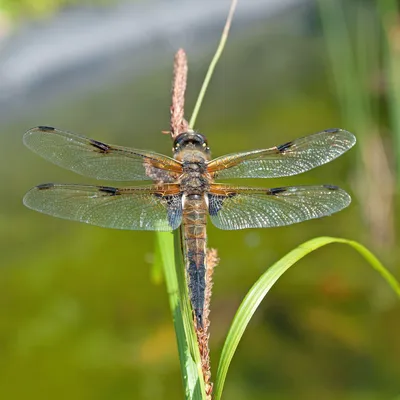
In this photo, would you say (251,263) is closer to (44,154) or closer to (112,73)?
(44,154)

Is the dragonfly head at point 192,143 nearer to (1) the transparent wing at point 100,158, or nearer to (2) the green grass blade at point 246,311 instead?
(1) the transparent wing at point 100,158

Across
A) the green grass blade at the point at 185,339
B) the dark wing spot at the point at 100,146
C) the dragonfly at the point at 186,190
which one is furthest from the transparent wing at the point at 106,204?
the green grass blade at the point at 185,339

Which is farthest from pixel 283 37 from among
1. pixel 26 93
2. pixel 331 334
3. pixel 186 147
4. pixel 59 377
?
pixel 186 147

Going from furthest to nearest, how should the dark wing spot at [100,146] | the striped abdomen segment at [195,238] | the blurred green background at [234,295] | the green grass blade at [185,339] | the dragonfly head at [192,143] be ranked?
the blurred green background at [234,295] < the dark wing spot at [100,146] < the dragonfly head at [192,143] < the striped abdomen segment at [195,238] < the green grass blade at [185,339]

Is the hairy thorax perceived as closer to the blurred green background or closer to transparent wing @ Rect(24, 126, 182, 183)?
transparent wing @ Rect(24, 126, 182, 183)

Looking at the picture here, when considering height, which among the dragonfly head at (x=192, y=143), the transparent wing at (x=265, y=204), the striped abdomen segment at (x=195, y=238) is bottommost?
the striped abdomen segment at (x=195, y=238)

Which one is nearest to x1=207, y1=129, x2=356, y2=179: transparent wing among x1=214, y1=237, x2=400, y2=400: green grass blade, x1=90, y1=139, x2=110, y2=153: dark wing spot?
x1=90, y1=139, x2=110, y2=153: dark wing spot

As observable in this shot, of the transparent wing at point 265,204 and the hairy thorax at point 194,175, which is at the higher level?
the hairy thorax at point 194,175
